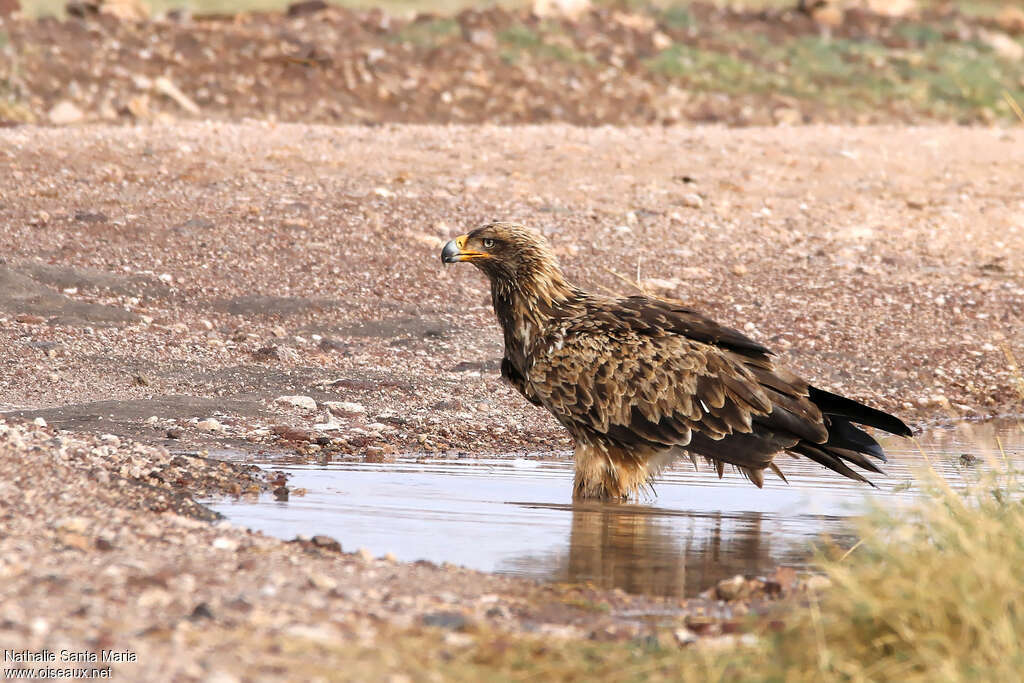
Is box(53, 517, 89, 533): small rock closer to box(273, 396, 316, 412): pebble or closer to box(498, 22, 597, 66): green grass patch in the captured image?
box(273, 396, 316, 412): pebble

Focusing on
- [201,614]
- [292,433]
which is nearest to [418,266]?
[292,433]

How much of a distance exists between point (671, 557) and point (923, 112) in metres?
16.7

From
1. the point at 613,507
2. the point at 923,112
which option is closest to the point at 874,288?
the point at 613,507

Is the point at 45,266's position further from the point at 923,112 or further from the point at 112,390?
the point at 923,112

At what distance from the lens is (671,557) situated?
617 cm

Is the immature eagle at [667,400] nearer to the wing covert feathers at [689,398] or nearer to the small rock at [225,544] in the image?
the wing covert feathers at [689,398]

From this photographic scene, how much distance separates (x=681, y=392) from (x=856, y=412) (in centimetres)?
82

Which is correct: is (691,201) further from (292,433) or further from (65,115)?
(65,115)

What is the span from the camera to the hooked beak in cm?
795

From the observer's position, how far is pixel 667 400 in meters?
7.36

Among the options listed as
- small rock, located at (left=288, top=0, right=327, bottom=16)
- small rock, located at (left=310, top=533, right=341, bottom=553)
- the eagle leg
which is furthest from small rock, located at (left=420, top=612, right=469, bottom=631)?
small rock, located at (left=288, top=0, right=327, bottom=16)

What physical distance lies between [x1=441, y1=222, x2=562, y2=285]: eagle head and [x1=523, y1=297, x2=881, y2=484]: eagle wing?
0.41 m

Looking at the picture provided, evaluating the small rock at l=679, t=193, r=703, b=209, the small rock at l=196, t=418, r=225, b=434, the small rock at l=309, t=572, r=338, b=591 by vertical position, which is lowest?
the small rock at l=309, t=572, r=338, b=591

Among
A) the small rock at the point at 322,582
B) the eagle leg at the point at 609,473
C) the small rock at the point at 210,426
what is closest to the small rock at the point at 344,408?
the small rock at the point at 210,426
